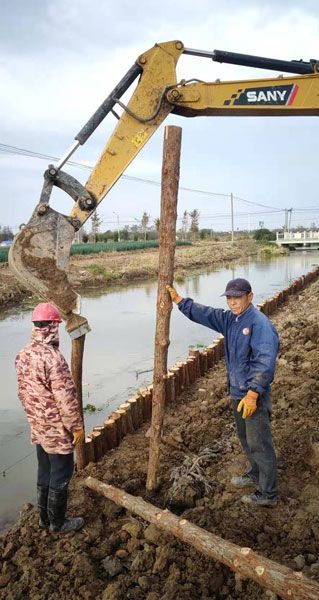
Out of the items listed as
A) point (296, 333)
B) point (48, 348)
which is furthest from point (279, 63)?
point (296, 333)

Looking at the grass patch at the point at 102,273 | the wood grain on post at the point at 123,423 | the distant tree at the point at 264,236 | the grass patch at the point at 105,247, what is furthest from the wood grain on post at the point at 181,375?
the distant tree at the point at 264,236

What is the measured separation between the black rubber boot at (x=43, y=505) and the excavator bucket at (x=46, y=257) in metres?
1.40

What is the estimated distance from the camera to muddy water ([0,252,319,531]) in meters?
4.68

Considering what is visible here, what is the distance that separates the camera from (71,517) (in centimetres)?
Answer: 341

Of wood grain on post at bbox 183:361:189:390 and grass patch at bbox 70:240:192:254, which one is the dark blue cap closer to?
wood grain on post at bbox 183:361:189:390

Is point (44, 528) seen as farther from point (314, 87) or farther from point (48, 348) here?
point (314, 87)

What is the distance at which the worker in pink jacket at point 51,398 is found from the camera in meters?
3.00

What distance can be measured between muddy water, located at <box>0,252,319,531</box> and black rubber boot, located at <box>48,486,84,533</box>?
0.84m

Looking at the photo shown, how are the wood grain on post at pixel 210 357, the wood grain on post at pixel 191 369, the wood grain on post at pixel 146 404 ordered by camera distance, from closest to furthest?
the wood grain on post at pixel 146 404 → the wood grain on post at pixel 191 369 → the wood grain on post at pixel 210 357

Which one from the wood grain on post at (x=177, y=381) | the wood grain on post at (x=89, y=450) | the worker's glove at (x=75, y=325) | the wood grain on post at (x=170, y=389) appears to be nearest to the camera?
the worker's glove at (x=75, y=325)

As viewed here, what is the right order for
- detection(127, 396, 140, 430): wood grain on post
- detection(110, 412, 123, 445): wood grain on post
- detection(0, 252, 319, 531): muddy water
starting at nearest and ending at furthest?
detection(110, 412, 123, 445): wood grain on post → detection(0, 252, 319, 531): muddy water → detection(127, 396, 140, 430): wood grain on post

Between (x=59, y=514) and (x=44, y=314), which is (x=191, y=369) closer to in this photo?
(x=59, y=514)

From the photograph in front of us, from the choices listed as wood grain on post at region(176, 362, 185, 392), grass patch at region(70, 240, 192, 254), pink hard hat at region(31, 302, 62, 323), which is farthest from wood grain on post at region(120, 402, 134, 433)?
grass patch at region(70, 240, 192, 254)

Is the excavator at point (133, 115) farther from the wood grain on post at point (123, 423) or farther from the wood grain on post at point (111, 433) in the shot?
the wood grain on post at point (123, 423)
